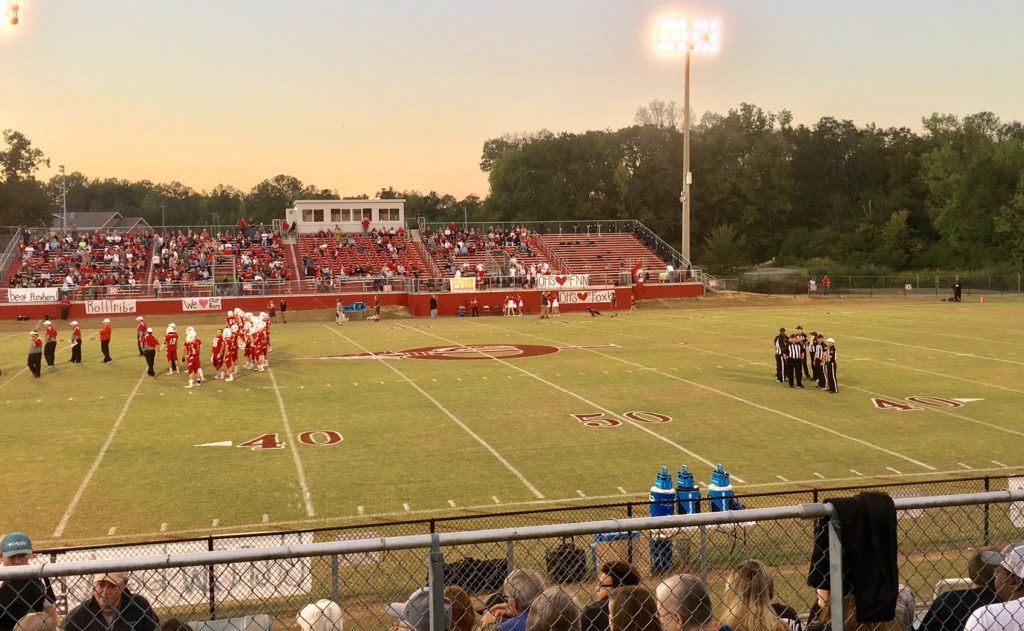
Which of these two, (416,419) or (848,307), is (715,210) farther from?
(416,419)

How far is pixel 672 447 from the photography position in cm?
1498

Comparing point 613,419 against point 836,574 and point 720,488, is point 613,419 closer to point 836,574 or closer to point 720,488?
point 720,488

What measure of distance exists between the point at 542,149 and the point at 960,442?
81.8m

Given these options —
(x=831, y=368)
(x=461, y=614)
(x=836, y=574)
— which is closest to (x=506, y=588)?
(x=461, y=614)

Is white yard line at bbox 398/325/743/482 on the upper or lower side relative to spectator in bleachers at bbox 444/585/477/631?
lower

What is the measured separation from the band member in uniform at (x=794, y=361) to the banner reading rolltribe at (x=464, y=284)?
26.8 meters

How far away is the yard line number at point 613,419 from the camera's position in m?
17.1

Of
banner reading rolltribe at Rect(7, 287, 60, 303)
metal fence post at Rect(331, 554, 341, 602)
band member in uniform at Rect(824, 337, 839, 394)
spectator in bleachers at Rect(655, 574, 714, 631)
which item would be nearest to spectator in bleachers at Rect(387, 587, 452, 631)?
metal fence post at Rect(331, 554, 341, 602)

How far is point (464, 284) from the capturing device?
46.7 meters

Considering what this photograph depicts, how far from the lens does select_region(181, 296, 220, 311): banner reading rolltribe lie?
45219 mm

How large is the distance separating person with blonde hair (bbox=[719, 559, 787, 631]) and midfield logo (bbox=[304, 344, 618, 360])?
2286 cm

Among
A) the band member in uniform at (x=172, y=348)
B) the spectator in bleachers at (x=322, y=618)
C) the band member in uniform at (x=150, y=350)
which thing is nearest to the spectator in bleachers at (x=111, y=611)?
A: the spectator in bleachers at (x=322, y=618)

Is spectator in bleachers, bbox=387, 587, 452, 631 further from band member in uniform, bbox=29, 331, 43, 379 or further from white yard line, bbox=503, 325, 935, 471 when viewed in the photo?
band member in uniform, bbox=29, 331, 43, 379

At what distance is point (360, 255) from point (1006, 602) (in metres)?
53.7
